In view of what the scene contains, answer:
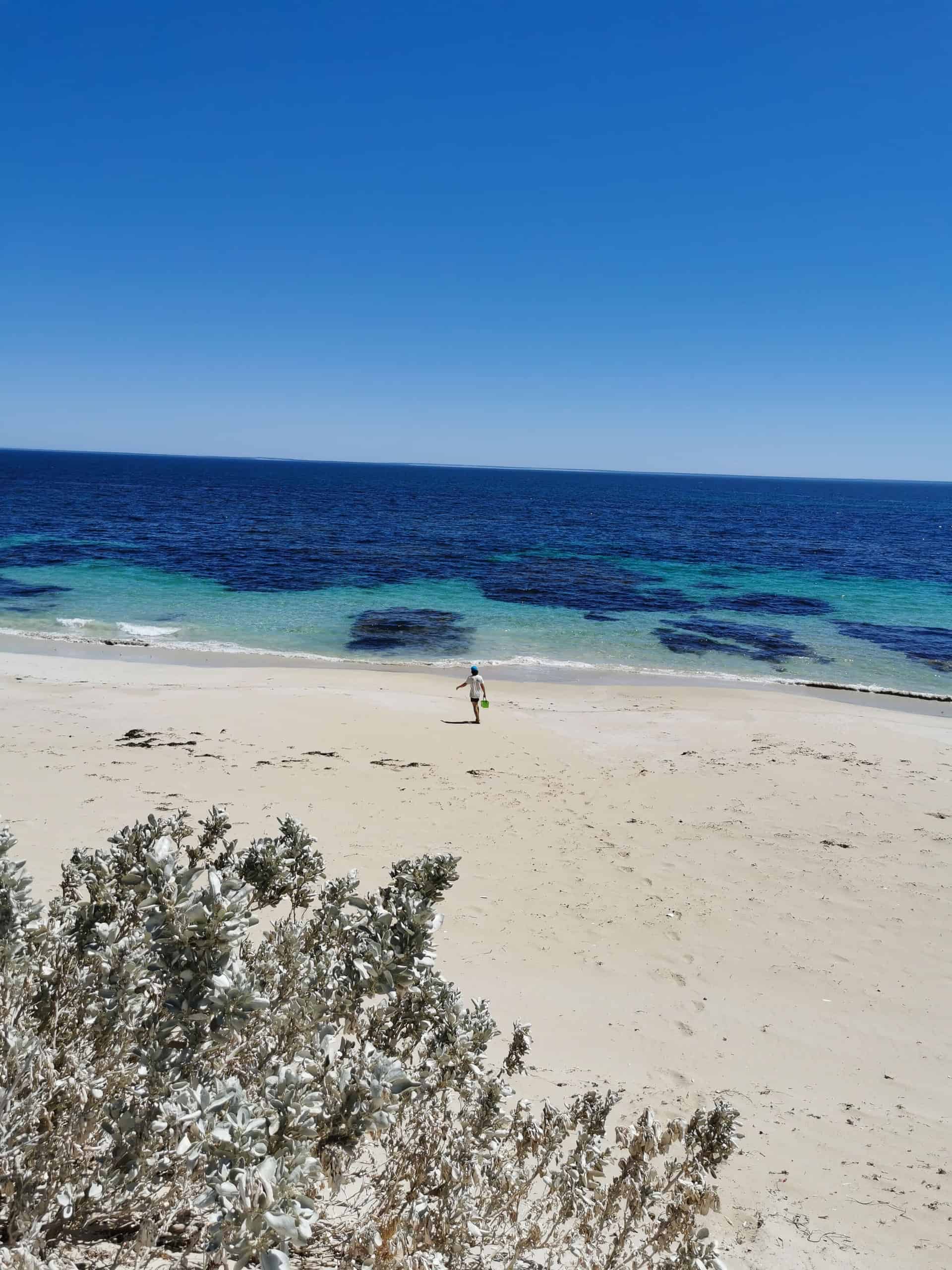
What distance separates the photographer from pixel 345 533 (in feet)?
165

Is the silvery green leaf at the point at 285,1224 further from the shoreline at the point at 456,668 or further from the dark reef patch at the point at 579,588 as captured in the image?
the dark reef patch at the point at 579,588

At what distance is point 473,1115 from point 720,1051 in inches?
132

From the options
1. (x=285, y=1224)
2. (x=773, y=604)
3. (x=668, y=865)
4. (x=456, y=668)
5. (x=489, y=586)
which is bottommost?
(x=456, y=668)

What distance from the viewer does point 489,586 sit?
32719 mm

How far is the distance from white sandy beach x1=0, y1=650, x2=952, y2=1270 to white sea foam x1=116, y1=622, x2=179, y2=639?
5.41 meters

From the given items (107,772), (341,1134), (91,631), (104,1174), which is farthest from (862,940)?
(91,631)

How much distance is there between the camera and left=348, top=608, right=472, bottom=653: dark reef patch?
2261cm

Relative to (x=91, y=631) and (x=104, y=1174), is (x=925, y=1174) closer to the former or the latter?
(x=104, y=1174)

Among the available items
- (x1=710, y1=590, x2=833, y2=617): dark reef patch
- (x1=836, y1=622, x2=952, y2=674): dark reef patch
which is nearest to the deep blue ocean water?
(x1=836, y1=622, x2=952, y2=674): dark reef patch

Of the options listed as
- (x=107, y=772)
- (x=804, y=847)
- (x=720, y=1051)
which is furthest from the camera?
(x=107, y=772)

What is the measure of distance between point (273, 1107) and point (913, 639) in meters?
28.5

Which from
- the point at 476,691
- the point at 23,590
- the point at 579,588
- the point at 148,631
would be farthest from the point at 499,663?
the point at 23,590

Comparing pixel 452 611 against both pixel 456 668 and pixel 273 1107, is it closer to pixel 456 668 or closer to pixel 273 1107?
pixel 456 668

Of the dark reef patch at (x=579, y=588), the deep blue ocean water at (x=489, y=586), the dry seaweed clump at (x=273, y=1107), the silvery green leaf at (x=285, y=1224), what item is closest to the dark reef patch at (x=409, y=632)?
the deep blue ocean water at (x=489, y=586)
